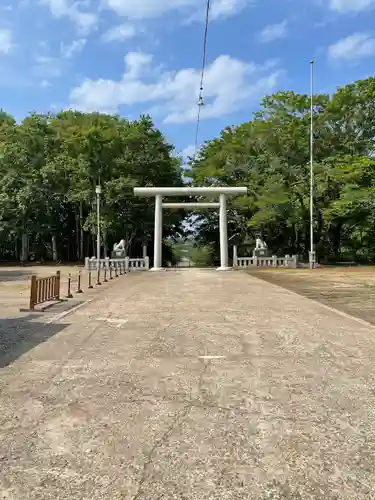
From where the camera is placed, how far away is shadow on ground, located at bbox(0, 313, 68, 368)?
6.77 meters

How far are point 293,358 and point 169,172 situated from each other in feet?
127

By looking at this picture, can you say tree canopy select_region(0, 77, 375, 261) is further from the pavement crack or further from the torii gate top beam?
the pavement crack

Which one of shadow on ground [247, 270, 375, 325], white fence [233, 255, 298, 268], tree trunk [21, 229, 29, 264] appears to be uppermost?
tree trunk [21, 229, 29, 264]

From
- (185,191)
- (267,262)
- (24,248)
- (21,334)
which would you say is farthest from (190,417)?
(24,248)

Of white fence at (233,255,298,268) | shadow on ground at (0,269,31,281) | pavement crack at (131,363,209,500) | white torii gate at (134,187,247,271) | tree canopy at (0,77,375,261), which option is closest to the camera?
pavement crack at (131,363,209,500)

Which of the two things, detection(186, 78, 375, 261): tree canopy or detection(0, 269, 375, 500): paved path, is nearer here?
detection(0, 269, 375, 500): paved path

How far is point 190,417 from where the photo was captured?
4.12m

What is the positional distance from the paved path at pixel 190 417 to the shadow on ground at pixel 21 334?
240mm

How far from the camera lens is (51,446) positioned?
11.6 feet

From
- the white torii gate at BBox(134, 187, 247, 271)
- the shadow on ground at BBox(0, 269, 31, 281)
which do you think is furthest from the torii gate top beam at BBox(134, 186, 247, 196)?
the shadow on ground at BBox(0, 269, 31, 281)

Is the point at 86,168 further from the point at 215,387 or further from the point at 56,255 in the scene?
the point at 215,387

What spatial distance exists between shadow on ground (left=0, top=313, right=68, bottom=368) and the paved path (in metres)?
0.24

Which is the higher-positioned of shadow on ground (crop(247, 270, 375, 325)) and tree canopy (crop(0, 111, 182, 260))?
tree canopy (crop(0, 111, 182, 260))

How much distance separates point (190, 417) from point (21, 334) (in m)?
5.02
